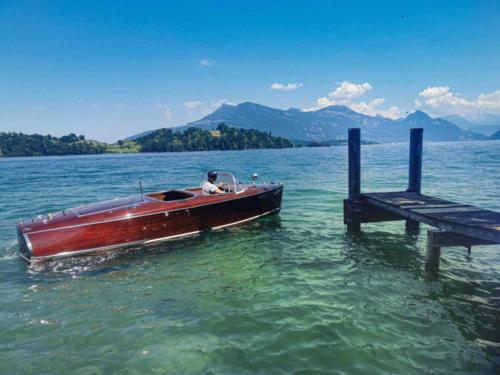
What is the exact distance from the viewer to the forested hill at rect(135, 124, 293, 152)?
17175 centimetres

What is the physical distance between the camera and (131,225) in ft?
36.7

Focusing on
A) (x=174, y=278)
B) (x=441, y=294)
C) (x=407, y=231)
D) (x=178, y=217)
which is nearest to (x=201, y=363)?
(x=174, y=278)

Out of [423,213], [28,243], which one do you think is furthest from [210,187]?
[423,213]

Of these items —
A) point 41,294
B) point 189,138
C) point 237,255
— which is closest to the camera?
point 41,294

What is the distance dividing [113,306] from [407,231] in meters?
10.4

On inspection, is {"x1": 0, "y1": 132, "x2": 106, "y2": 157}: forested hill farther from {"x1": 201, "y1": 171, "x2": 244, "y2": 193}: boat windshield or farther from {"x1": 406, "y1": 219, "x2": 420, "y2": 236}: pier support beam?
{"x1": 406, "y1": 219, "x2": 420, "y2": 236}: pier support beam

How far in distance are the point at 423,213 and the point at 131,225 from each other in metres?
8.94

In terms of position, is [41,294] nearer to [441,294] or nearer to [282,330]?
[282,330]

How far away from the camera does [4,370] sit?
17.5 ft

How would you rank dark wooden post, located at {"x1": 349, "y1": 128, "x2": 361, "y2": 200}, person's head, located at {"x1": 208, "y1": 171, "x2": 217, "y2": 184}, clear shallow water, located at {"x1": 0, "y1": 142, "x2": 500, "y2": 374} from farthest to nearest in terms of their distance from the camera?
person's head, located at {"x1": 208, "y1": 171, "x2": 217, "y2": 184} < dark wooden post, located at {"x1": 349, "y1": 128, "x2": 361, "y2": 200} < clear shallow water, located at {"x1": 0, "y1": 142, "x2": 500, "y2": 374}

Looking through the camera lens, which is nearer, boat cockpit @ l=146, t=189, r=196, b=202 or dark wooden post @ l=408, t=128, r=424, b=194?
dark wooden post @ l=408, t=128, r=424, b=194

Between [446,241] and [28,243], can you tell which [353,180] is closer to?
[446,241]

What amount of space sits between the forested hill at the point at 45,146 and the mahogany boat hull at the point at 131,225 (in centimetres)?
16848

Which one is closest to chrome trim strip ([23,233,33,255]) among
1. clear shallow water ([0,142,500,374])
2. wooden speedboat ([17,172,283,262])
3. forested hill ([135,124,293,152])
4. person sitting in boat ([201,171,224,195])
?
wooden speedboat ([17,172,283,262])
